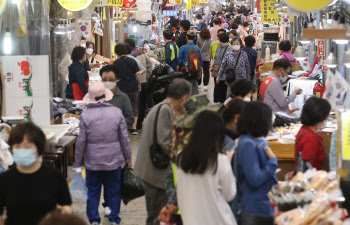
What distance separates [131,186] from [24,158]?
9.21 ft

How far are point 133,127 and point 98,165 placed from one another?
6338mm

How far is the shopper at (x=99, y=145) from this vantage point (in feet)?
22.5

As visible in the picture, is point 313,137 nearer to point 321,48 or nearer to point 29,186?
point 29,186

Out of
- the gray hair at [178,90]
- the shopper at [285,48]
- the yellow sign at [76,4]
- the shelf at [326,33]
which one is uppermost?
the yellow sign at [76,4]

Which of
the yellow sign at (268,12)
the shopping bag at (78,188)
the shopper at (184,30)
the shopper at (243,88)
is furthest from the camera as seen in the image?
the yellow sign at (268,12)

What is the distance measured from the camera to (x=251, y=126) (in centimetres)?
488

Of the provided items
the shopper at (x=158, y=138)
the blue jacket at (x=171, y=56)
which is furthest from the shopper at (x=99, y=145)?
the blue jacket at (x=171, y=56)

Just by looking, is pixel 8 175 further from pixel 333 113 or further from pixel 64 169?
pixel 333 113

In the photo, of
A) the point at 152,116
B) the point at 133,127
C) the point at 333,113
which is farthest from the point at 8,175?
the point at 133,127

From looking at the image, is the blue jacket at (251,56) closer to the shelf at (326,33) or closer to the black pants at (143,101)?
the black pants at (143,101)

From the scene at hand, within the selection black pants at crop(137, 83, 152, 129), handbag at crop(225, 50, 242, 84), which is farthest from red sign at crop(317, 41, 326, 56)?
black pants at crop(137, 83, 152, 129)

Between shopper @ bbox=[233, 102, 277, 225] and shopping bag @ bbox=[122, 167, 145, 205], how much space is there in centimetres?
232

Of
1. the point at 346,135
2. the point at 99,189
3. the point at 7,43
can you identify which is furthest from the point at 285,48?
the point at 346,135

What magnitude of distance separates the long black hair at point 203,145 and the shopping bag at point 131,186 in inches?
106
